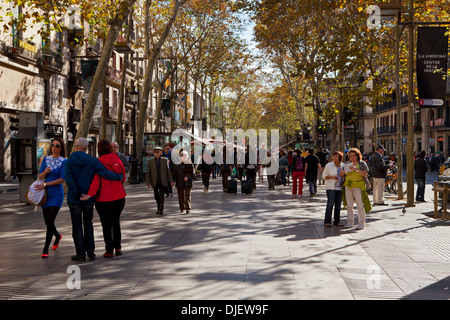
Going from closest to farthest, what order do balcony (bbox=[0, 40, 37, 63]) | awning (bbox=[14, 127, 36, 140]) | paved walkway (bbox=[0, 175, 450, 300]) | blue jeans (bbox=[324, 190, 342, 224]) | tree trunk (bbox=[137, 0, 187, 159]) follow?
paved walkway (bbox=[0, 175, 450, 300]) → blue jeans (bbox=[324, 190, 342, 224]) → awning (bbox=[14, 127, 36, 140]) → tree trunk (bbox=[137, 0, 187, 159]) → balcony (bbox=[0, 40, 37, 63])

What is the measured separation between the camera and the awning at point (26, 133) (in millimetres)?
15914

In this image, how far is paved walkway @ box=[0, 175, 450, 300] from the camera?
582cm

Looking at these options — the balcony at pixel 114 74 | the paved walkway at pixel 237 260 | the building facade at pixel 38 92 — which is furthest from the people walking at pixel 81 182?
the balcony at pixel 114 74

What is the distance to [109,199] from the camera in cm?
775

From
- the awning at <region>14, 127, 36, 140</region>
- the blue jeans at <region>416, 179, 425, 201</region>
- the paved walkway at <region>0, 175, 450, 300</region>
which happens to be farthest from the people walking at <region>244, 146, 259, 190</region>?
the awning at <region>14, 127, 36, 140</region>

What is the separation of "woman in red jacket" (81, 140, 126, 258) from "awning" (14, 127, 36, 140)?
28.9ft

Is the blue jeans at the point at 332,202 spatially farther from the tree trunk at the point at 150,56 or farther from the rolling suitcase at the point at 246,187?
the tree trunk at the point at 150,56

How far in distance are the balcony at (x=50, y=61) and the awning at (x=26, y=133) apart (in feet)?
55.6

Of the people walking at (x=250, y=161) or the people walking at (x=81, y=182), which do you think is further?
the people walking at (x=250, y=161)

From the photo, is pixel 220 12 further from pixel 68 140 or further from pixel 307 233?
pixel 307 233

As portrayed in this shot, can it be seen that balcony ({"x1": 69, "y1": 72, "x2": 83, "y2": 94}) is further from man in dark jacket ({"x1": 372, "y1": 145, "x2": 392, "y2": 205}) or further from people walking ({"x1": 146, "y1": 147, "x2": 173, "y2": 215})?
man in dark jacket ({"x1": 372, "y1": 145, "x2": 392, "y2": 205})

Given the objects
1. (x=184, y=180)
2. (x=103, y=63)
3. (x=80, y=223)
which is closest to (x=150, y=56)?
(x=103, y=63)

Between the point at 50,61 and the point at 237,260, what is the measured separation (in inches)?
1131

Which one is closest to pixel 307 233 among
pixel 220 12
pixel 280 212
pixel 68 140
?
pixel 280 212
